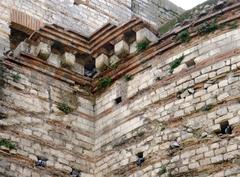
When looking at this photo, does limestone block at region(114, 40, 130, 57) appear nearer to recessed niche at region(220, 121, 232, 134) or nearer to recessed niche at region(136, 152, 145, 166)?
recessed niche at region(136, 152, 145, 166)

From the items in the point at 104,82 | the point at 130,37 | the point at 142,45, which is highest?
the point at 130,37

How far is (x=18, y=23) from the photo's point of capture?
14.8m

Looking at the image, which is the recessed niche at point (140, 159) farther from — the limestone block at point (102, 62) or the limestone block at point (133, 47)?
the limestone block at point (102, 62)

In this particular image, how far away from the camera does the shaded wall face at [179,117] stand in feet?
36.0

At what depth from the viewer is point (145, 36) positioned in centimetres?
1298

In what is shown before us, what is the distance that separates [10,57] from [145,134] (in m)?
2.85

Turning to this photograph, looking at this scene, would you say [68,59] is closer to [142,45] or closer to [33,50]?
[33,50]

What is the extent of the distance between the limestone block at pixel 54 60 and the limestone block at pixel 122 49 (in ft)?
3.63

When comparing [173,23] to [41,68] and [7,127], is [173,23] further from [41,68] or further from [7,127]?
[7,127]

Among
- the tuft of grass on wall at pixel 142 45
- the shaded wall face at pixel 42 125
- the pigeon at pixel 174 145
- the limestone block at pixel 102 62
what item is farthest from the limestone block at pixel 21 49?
the pigeon at pixel 174 145

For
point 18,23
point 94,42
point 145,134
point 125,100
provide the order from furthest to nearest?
1. point 18,23
2. point 94,42
3. point 125,100
4. point 145,134

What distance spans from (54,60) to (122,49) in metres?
1.31

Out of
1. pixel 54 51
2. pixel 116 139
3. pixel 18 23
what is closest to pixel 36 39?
pixel 54 51

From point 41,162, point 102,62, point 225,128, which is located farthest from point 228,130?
point 102,62
